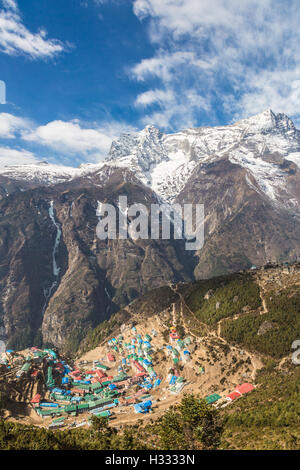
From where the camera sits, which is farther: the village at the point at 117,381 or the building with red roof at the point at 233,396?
the village at the point at 117,381

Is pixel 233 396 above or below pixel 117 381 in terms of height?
above

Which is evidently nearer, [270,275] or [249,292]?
[249,292]

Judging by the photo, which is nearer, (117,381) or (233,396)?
(233,396)

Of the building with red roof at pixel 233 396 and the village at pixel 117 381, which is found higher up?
the building with red roof at pixel 233 396

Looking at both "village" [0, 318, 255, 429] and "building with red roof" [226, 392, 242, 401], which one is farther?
"village" [0, 318, 255, 429]

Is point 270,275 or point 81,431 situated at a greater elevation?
point 270,275
